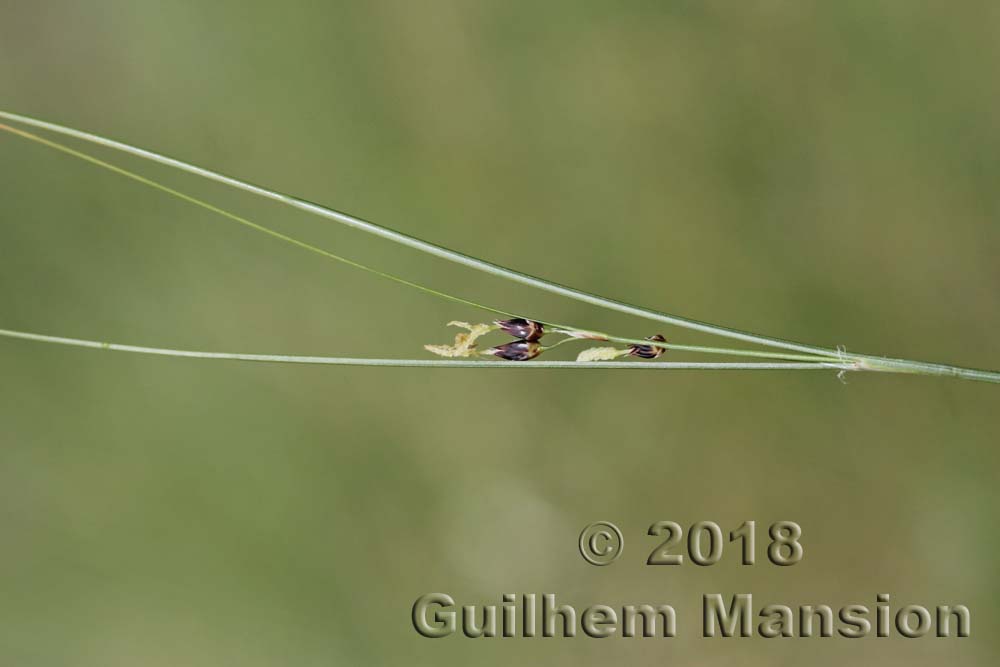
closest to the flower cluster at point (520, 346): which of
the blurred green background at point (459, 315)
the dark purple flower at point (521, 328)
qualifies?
the dark purple flower at point (521, 328)

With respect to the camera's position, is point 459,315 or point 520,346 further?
point 459,315

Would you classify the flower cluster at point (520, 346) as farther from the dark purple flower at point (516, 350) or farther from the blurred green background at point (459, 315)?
the blurred green background at point (459, 315)

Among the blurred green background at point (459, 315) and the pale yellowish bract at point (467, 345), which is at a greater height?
the blurred green background at point (459, 315)

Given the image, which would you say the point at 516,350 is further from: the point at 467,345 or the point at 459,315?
the point at 459,315

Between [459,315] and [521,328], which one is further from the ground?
[459,315]

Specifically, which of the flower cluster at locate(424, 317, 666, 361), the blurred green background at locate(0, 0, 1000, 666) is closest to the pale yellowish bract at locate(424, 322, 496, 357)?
the flower cluster at locate(424, 317, 666, 361)

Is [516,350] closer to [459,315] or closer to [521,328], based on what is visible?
[521,328]

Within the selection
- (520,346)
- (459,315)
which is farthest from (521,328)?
(459,315)

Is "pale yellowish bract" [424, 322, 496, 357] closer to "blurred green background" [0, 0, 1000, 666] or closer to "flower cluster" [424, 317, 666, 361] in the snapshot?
"flower cluster" [424, 317, 666, 361]

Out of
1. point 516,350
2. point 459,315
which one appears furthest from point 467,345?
point 459,315

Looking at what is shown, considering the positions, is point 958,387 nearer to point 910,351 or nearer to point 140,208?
point 910,351
